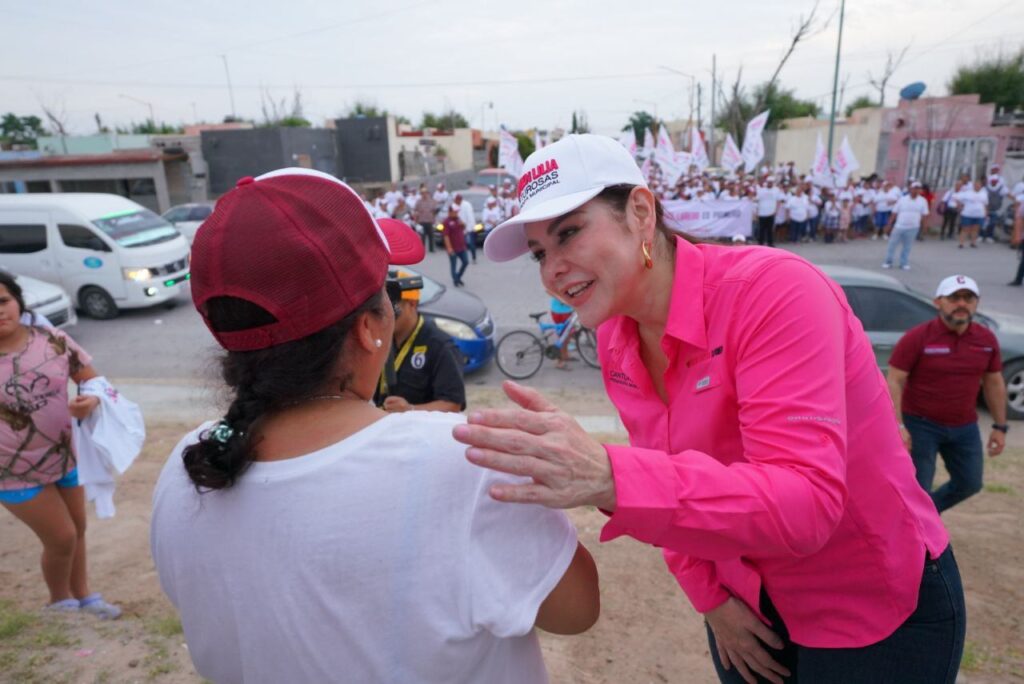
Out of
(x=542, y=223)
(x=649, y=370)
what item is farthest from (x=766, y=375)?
(x=542, y=223)

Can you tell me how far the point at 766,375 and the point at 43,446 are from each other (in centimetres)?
378

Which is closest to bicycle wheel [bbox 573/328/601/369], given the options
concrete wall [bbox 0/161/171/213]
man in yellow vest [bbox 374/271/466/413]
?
man in yellow vest [bbox 374/271/466/413]

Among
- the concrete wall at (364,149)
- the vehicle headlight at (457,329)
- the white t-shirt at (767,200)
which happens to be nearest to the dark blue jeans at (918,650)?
the vehicle headlight at (457,329)

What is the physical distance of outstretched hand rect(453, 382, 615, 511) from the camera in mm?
1037

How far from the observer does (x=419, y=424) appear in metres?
1.11

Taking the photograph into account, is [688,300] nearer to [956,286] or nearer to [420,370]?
[420,370]

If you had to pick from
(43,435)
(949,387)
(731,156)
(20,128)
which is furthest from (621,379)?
(20,128)

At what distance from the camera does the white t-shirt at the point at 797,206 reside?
19.5 meters

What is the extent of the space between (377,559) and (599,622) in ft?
9.34

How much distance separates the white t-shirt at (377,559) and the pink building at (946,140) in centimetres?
2621

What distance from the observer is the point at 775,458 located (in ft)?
4.00

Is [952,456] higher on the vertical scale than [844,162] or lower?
lower

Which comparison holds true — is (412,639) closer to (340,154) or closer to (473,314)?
(473,314)

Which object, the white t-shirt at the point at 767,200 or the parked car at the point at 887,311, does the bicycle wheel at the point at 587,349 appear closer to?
the parked car at the point at 887,311
